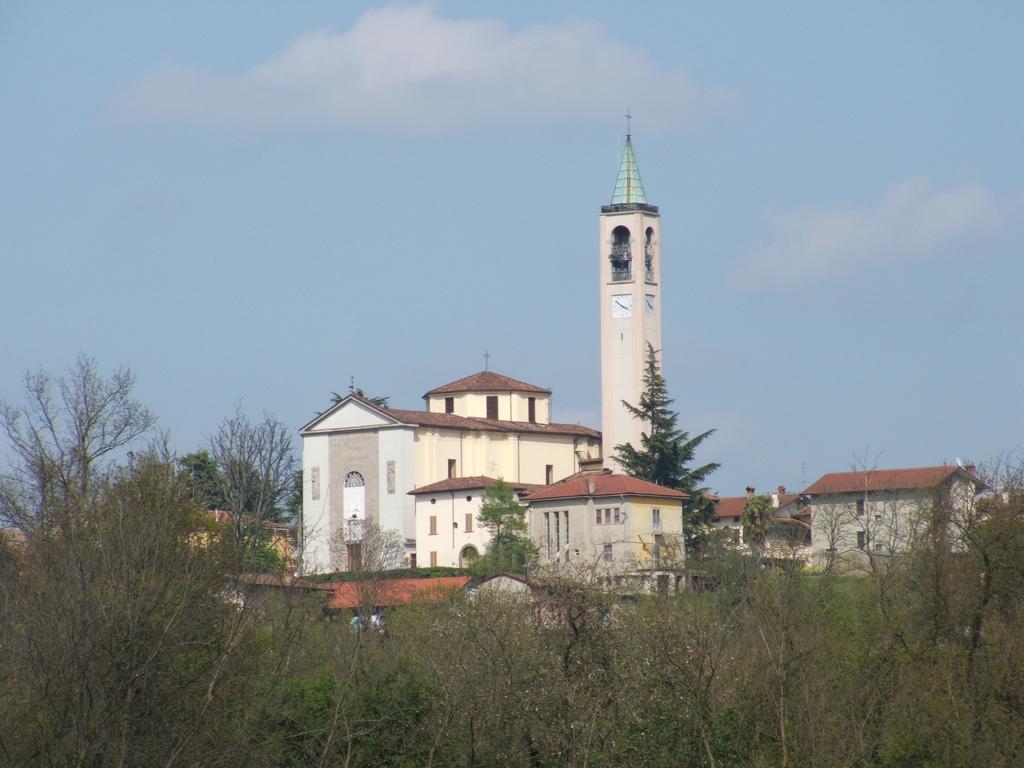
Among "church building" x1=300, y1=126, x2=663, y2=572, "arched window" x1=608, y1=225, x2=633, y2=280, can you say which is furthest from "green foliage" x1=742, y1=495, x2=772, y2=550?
"arched window" x1=608, y1=225, x2=633, y2=280

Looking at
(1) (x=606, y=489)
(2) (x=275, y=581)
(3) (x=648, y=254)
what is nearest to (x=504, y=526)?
(1) (x=606, y=489)

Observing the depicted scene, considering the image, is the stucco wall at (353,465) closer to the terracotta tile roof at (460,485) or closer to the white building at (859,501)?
the terracotta tile roof at (460,485)

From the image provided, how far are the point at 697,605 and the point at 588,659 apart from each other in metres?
7.13

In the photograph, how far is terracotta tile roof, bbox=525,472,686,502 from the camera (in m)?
73.2

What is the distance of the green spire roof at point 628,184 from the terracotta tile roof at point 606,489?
13415 mm

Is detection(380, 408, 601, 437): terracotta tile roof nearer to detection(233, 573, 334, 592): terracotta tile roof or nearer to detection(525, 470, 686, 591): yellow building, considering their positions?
detection(525, 470, 686, 591): yellow building

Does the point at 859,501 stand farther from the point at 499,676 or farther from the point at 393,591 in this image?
the point at 499,676

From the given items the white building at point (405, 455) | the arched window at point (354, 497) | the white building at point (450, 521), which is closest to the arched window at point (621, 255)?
the white building at point (405, 455)

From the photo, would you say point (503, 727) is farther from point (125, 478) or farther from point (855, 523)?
point (855, 523)

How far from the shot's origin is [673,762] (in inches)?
1177

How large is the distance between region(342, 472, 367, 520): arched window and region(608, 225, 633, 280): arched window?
508 inches

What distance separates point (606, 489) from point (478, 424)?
9880 mm

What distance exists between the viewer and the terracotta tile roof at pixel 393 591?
5319 cm

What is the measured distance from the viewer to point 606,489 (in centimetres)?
7350
